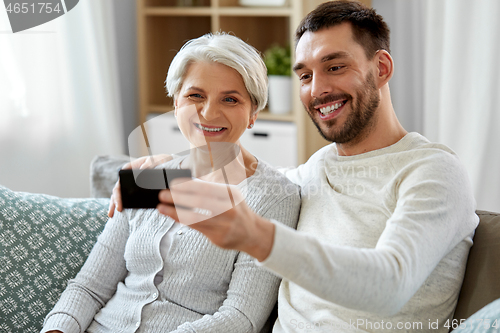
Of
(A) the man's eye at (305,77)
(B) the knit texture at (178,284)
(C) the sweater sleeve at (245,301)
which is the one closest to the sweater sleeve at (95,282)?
(B) the knit texture at (178,284)

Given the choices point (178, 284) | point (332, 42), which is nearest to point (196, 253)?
point (178, 284)

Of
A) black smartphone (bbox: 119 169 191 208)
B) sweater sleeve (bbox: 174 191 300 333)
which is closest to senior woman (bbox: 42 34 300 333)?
sweater sleeve (bbox: 174 191 300 333)

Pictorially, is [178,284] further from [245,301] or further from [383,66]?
[383,66]

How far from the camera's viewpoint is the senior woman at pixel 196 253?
1.16 m

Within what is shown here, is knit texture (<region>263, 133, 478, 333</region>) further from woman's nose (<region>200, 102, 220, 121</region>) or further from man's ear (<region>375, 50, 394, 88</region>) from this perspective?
woman's nose (<region>200, 102, 220, 121</region>)

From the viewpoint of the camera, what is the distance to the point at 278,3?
2.59 metres

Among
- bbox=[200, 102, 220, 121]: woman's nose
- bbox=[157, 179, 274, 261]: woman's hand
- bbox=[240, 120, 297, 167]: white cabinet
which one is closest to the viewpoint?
bbox=[157, 179, 274, 261]: woman's hand

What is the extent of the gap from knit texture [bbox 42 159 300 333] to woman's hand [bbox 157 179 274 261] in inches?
17.3

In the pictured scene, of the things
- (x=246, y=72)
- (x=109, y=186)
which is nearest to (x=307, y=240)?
(x=246, y=72)

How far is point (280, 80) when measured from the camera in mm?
2664

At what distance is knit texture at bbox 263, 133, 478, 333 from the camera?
77 cm

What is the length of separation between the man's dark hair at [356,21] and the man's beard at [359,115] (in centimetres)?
9

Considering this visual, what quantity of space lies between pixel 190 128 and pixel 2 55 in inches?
61.8

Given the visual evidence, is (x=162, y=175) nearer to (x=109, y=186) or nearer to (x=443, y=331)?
(x=443, y=331)
